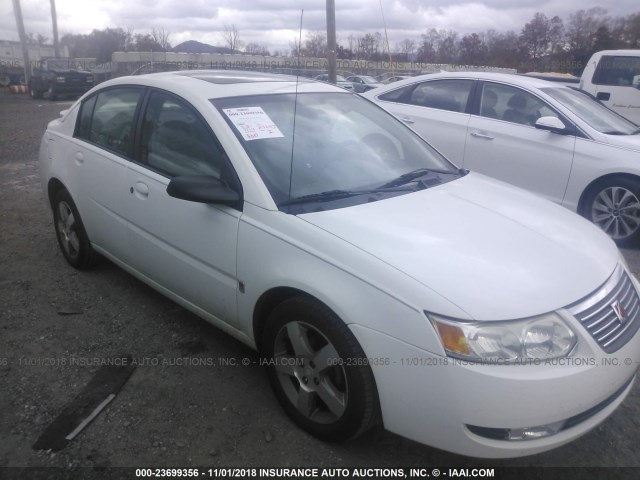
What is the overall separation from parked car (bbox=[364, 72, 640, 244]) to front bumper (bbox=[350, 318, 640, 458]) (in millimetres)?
3513

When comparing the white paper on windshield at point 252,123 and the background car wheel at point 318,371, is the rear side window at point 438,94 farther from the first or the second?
the background car wheel at point 318,371

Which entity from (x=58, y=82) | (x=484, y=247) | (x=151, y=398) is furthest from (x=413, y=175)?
(x=58, y=82)

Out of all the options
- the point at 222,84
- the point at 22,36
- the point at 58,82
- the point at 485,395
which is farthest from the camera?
the point at 22,36

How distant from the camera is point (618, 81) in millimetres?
10016

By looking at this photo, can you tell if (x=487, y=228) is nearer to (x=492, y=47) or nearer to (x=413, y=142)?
(x=413, y=142)

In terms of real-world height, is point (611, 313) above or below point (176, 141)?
below

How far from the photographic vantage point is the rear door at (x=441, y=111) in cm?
598

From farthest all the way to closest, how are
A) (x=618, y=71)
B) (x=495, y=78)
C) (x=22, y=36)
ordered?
1. (x=22, y=36)
2. (x=618, y=71)
3. (x=495, y=78)

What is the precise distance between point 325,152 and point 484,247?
1.06m

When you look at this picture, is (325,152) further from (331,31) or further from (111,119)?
(331,31)

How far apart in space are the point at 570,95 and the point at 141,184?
474 cm

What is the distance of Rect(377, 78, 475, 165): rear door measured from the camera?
19.6 ft

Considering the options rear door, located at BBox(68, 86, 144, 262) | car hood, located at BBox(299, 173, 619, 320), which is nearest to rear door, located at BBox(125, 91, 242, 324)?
rear door, located at BBox(68, 86, 144, 262)

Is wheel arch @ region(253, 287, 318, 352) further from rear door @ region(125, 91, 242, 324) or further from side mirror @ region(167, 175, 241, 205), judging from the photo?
side mirror @ region(167, 175, 241, 205)
